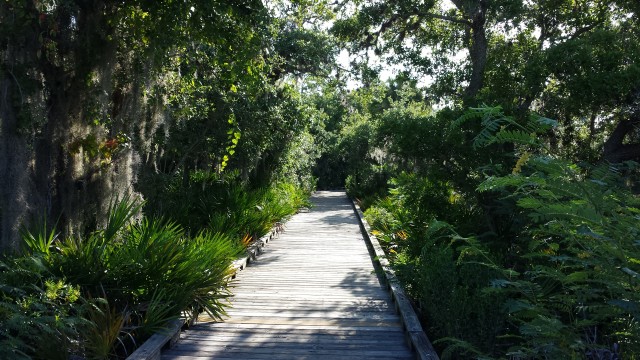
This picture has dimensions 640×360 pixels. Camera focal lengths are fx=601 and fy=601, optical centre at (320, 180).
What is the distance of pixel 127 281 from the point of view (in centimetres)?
584

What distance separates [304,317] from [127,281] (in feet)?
6.81

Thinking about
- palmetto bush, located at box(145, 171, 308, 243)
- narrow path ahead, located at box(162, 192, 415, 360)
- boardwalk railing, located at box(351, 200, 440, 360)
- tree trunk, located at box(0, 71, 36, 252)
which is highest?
tree trunk, located at box(0, 71, 36, 252)

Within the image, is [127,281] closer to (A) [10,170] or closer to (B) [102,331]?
(B) [102,331]

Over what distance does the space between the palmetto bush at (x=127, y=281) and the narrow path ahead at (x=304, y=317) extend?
342mm

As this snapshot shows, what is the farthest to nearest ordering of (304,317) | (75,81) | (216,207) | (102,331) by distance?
1. (216,207)
2. (75,81)
3. (304,317)
4. (102,331)

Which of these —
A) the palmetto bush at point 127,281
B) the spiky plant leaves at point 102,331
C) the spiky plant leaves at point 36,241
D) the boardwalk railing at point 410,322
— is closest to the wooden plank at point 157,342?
the palmetto bush at point 127,281

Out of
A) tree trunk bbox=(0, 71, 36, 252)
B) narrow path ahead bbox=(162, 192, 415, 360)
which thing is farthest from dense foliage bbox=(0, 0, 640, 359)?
narrow path ahead bbox=(162, 192, 415, 360)

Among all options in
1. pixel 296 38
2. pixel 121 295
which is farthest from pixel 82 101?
pixel 296 38

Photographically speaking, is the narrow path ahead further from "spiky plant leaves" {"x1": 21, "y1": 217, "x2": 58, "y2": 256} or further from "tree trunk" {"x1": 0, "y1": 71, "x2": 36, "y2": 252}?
"tree trunk" {"x1": 0, "y1": 71, "x2": 36, "y2": 252}

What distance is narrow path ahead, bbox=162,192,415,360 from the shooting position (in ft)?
18.6

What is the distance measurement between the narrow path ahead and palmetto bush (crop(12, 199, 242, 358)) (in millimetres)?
342

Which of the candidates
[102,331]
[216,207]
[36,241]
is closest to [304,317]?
[102,331]

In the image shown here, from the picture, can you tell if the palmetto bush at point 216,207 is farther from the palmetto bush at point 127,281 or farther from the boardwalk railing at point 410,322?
the palmetto bush at point 127,281

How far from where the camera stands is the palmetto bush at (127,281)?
5.20 meters
